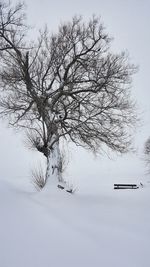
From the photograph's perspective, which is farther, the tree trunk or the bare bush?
the bare bush

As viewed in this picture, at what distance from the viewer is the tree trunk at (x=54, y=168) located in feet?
40.2

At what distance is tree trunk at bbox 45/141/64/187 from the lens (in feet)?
40.2

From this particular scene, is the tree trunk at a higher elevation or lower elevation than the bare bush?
higher

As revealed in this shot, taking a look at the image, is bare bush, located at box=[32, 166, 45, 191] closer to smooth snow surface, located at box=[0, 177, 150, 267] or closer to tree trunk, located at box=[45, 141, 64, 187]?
tree trunk, located at box=[45, 141, 64, 187]

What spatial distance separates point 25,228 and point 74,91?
31.1ft

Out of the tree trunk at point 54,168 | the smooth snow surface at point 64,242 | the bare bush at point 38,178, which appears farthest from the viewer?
the bare bush at point 38,178

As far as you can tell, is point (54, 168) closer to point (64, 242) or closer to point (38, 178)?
point (38, 178)

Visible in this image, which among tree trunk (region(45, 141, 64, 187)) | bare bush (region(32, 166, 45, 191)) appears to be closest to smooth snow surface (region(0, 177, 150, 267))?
tree trunk (region(45, 141, 64, 187))

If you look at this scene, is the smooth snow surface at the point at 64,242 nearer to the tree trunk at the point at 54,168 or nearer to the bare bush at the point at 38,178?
the tree trunk at the point at 54,168

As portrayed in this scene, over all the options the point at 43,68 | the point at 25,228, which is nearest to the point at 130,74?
the point at 43,68

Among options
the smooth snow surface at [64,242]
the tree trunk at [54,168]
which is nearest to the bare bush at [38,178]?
the tree trunk at [54,168]

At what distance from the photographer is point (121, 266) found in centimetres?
389

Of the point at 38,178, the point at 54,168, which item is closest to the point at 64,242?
the point at 54,168

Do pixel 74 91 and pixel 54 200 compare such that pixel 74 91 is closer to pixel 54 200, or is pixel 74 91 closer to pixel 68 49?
pixel 68 49
